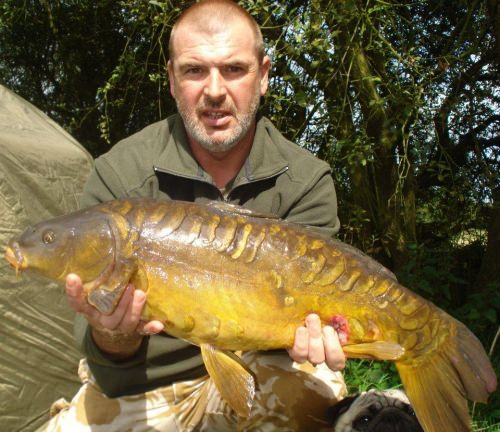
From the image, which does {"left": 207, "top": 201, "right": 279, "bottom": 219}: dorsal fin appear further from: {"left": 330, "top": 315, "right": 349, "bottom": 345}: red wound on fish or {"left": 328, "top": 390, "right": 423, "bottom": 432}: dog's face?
{"left": 328, "top": 390, "right": 423, "bottom": 432}: dog's face

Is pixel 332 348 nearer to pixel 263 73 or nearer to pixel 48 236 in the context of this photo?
pixel 48 236

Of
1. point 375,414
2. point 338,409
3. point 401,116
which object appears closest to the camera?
point 375,414

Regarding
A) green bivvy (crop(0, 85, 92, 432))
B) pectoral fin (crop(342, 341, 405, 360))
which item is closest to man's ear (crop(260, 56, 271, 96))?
green bivvy (crop(0, 85, 92, 432))

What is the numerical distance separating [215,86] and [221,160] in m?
0.24

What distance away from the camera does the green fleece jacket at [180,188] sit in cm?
187

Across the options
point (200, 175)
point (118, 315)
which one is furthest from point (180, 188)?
point (118, 315)

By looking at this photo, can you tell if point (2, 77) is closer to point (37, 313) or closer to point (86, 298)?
point (37, 313)

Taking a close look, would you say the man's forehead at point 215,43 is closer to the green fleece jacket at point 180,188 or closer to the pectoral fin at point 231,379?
the green fleece jacket at point 180,188

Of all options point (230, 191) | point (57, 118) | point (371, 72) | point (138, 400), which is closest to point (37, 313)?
point (138, 400)

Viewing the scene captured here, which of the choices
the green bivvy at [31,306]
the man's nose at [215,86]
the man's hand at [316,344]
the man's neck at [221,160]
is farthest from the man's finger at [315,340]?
the green bivvy at [31,306]

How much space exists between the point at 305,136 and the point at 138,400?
1674 mm

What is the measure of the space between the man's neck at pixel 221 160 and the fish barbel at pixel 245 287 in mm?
517

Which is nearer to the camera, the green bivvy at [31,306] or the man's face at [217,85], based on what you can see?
the man's face at [217,85]

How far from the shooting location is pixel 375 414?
1.73 meters
